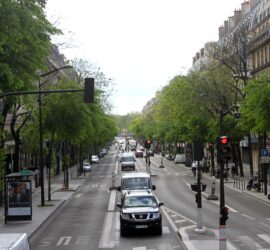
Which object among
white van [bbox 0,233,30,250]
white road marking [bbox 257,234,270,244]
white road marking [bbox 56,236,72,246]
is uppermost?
white van [bbox 0,233,30,250]

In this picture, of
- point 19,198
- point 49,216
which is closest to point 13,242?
point 19,198

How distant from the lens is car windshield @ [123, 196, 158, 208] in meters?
25.3

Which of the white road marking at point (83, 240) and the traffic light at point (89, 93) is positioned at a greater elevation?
the traffic light at point (89, 93)

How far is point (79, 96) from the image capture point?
4812 centimetres

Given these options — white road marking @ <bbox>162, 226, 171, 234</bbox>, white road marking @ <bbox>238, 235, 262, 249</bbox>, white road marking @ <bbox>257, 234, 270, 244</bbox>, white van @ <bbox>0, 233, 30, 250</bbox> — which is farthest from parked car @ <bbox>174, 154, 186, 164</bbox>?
white van @ <bbox>0, 233, 30, 250</bbox>

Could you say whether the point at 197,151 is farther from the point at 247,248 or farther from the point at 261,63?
the point at 261,63

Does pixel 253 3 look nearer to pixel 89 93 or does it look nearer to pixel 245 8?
pixel 245 8

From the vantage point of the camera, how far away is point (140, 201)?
25578 millimetres

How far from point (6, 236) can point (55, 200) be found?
1214 inches

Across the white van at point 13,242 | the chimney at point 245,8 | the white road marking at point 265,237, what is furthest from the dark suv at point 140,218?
the chimney at point 245,8

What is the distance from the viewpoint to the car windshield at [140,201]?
2531cm

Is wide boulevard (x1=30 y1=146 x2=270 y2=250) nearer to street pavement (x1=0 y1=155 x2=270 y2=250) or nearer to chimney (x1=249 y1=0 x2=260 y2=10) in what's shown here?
street pavement (x1=0 y1=155 x2=270 y2=250)

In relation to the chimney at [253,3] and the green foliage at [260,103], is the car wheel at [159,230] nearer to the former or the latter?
the green foliage at [260,103]

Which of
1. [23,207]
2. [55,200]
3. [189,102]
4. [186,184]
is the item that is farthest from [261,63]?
[23,207]
